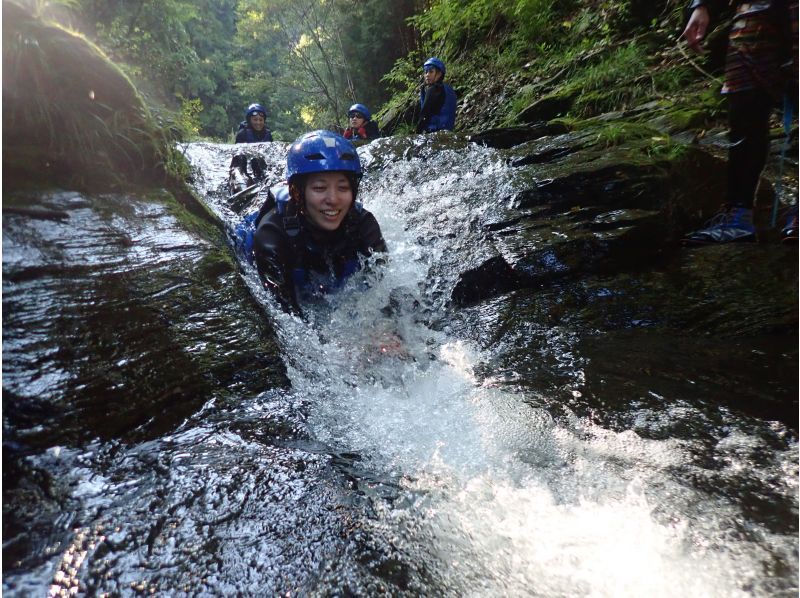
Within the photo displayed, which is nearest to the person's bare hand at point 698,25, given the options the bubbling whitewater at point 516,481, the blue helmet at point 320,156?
the bubbling whitewater at point 516,481

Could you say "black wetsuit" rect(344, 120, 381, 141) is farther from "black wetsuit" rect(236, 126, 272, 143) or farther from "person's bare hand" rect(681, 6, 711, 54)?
"person's bare hand" rect(681, 6, 711, 54)

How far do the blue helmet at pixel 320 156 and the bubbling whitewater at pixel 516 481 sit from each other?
113cm

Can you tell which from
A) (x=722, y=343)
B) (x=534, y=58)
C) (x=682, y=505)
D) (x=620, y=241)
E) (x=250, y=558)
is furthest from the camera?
(x=534, y=58)

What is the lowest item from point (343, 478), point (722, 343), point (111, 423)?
point (722, 343)

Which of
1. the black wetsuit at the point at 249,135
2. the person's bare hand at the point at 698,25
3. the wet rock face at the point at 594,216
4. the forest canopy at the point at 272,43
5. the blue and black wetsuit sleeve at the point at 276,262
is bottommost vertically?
the wet rock face at the point at 594,216

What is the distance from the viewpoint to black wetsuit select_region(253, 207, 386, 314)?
336 centimetres

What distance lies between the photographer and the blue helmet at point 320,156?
3510 millimetres

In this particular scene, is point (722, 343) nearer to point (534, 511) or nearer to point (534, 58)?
point (534, 511)

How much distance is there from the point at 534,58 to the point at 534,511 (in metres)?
10.3

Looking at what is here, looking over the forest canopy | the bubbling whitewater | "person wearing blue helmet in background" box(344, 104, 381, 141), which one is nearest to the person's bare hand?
the bubbling whitewater

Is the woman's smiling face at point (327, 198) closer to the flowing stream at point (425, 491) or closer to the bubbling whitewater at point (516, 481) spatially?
the bubbling whitewater at point (516, 481)

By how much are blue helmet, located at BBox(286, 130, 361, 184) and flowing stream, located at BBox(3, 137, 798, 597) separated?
1262 millimetres

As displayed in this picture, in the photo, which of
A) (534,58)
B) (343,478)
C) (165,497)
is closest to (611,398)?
(343,478)

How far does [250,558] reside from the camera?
139 cm
